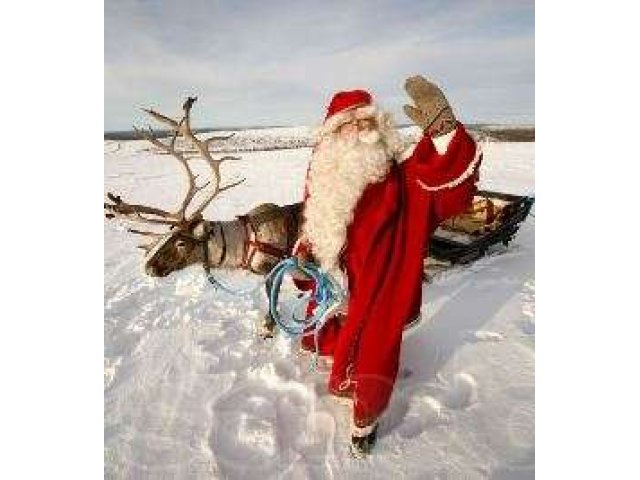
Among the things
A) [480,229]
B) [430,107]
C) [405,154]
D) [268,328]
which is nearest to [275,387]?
[268,328]

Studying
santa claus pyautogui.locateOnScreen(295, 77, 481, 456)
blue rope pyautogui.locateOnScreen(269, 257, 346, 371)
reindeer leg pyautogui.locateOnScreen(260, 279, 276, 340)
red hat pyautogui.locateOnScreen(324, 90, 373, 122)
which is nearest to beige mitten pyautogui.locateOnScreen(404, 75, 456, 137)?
santa claus pyautogui.locateOnScreen(295, 77, 481, 456)

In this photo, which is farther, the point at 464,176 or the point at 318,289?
the point at 318,289

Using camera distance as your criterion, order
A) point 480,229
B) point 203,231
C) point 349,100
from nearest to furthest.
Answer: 1. point 349,100
2. point 203,231
3. point 480,229

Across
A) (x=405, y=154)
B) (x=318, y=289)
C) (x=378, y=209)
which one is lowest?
(x=318, y=289)

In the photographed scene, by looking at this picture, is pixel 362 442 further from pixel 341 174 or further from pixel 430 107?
pixel 430 107

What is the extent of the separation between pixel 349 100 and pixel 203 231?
0.52 metres

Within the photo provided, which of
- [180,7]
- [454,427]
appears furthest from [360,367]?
[180,7]

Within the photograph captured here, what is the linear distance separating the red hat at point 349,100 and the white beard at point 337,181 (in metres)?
0.07

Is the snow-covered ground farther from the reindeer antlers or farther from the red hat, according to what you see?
the red hat

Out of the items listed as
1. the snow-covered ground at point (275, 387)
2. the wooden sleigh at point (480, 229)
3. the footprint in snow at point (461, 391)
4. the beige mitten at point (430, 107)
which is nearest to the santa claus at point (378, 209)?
the beige mitten at point (430, 107)

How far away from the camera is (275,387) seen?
1823mm

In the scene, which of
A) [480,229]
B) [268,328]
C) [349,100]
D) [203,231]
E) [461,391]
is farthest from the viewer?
[480,229]

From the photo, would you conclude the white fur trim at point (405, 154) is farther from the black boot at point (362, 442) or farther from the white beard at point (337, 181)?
the black boot at point (362, 442)

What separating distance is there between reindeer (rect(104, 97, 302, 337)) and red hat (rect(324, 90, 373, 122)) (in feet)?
1.03
